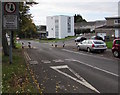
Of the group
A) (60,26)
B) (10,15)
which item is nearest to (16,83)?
(10,15)

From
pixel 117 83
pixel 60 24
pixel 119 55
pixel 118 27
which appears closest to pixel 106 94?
pixel 117 83

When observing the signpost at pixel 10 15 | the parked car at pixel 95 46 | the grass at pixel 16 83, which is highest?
the signpost at pixel 10 15

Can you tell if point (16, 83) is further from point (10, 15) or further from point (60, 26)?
point (60, 26)

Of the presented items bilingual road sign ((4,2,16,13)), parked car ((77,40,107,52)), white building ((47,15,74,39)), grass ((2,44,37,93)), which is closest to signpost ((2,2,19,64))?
bilingual road sign ((4,2,16,13))

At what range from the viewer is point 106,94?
6.64 metres

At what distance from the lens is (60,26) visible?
3093 inches

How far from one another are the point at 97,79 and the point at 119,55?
9.16 metres

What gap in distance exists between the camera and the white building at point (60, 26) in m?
78.7

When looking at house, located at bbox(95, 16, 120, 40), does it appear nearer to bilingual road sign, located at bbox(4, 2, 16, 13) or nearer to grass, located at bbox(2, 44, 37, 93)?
bilingual road sign, located at bbox(4, 2, 16, 13)

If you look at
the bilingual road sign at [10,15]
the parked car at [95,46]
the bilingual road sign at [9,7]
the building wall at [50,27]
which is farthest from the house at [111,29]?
the building wall at [50,27]

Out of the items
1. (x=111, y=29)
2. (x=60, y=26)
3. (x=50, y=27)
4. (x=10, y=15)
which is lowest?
(x=10, y=15)

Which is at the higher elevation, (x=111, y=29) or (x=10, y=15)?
(x=111, y=29)

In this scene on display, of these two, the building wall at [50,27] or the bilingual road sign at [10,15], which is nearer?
the bilingual road sign at [10,15]

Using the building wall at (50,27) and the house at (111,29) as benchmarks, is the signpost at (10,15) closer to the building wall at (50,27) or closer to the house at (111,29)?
the house at (111,29)
